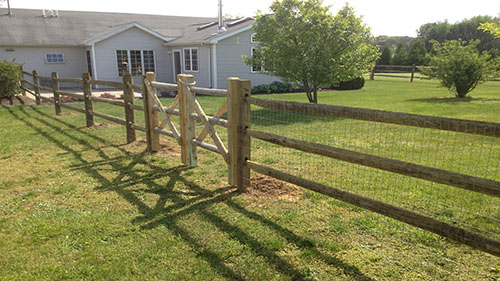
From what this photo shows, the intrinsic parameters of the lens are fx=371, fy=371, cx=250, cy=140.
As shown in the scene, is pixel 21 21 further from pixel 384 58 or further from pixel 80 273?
pixel 384 58

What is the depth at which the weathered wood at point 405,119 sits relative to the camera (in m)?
2.80

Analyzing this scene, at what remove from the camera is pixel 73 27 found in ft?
82.2

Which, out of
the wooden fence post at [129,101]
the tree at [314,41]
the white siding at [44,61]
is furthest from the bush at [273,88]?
the wooden fence post at [129,101]

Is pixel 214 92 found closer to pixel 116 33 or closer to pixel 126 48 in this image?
pixel 116 33

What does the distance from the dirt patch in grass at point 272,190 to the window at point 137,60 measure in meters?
19.9

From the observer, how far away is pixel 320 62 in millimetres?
12883

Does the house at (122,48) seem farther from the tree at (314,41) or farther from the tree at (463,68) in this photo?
the tree at (463,68)

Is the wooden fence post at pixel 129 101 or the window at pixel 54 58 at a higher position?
the window at pixel 54 58

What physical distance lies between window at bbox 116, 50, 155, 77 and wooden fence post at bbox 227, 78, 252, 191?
19893mm

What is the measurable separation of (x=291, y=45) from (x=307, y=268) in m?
10.8

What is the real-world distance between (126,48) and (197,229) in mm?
21297

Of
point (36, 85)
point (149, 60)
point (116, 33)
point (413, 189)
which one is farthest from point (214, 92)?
point (149, 60)

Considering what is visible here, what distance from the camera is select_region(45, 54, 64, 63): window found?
75.3 ft

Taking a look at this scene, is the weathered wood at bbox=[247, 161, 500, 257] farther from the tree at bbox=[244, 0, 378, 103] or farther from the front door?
the front door
